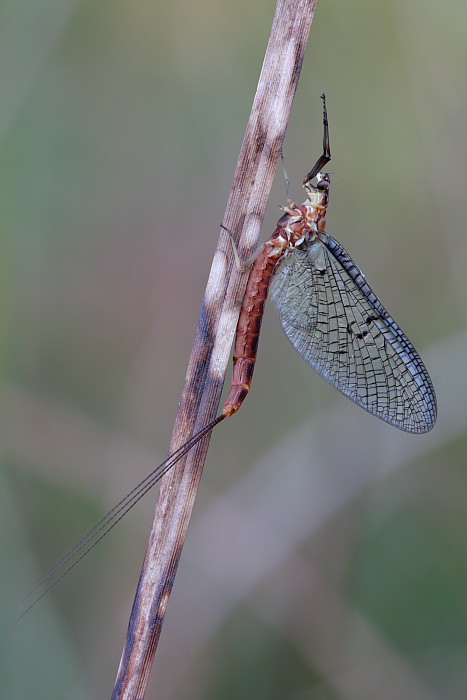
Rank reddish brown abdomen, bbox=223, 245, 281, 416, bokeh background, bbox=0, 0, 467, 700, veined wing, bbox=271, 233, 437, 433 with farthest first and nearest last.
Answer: bokeh background, bbox=0, 0, 467, 700 → veined wing, bbox=271, 233, 437, 433 → reddish brown abdomen, bbox=223, 245, 281, 416

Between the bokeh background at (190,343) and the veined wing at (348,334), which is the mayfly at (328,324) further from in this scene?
the bokeh background at (190,343)

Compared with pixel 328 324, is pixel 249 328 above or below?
below

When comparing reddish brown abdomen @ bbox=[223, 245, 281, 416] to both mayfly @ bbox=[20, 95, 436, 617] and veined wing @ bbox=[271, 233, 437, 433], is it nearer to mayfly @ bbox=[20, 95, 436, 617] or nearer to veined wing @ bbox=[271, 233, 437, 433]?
mayfly @ bbox=[20, 95, 436, 617]

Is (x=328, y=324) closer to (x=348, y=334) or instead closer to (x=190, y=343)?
(x=348, y=334)

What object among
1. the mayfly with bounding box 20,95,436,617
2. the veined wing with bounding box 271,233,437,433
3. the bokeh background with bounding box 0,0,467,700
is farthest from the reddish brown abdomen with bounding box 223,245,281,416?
the bokeh background with bounding box 0,0,467,700

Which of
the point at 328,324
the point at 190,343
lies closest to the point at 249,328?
the point at 328,324
